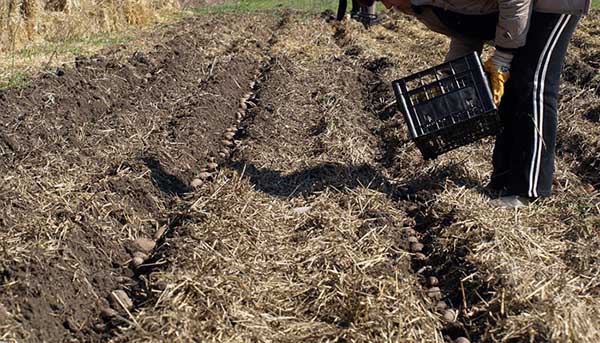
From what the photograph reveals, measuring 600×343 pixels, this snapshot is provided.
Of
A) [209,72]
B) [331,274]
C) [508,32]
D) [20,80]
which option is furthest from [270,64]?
[331,274]

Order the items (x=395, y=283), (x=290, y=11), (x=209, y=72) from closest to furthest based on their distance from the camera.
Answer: (x=395, y=283) < (x=209, y=72) < (x=290, y=11)

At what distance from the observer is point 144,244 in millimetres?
4066

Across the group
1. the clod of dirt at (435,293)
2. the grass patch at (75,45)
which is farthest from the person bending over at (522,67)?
the grass patch at (75,45)

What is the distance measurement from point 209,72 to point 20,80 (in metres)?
2.01

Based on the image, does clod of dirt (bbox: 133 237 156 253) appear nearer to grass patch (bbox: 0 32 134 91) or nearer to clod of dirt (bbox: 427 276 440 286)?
clod of dirt (bbox: 427 276 440 286)

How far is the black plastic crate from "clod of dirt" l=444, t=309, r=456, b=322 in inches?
53.4

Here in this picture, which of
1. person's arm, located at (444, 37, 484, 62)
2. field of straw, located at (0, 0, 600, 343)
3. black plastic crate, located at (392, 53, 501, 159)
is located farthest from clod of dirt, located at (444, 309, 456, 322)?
person's arm, located at (444, 37, 484, 62)

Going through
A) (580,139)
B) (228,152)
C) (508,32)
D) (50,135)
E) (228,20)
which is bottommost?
(228,20)

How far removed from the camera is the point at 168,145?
5.53 meters

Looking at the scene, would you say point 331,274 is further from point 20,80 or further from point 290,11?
point 290,11

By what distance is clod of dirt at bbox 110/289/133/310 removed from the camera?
11.1 feet

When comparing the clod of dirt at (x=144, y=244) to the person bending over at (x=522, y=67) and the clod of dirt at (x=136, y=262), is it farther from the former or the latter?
the person bending over at (x=522, y=67)

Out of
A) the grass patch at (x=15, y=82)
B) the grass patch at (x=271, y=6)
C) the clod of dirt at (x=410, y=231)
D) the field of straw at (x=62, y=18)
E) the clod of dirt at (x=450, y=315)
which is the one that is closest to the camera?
the clod of dirt at (x=450, y=315)

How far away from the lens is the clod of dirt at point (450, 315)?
3.30 meters
